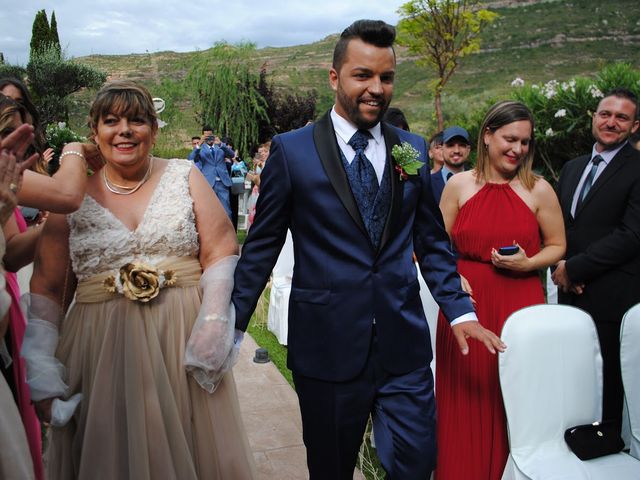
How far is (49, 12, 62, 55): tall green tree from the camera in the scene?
35.8 meters

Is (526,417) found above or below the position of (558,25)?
below

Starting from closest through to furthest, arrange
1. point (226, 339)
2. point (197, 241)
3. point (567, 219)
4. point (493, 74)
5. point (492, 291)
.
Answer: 1. point (226, 339)
2. point (197, 241)
3. point (492, 291)
4. point (567, 219)
5. point (493, 74)

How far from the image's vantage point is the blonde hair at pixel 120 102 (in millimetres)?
2447

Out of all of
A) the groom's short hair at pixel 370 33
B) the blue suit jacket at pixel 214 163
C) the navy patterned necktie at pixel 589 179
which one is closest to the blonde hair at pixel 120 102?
the groom's short hair at pixel 370 33

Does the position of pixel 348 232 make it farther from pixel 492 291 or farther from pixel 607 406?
pixel 607 406

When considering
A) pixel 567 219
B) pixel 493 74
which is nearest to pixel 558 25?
pixel 493 74

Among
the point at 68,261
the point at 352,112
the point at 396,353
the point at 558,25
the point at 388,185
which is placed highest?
the point at 558,25

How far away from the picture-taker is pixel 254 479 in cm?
Answer: 256

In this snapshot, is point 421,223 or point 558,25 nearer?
point 421,223

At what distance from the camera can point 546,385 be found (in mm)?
2742

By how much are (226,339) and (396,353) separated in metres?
0.69

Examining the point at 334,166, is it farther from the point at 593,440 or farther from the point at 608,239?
the point at 608,239

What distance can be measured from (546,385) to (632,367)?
426mm

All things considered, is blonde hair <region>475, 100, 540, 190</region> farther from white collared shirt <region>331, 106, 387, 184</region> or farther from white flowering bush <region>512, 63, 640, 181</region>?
white flowering bush <region>512, 63, 640, 181</region>
